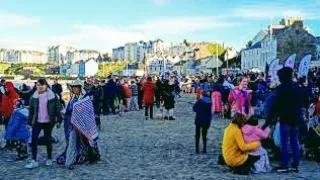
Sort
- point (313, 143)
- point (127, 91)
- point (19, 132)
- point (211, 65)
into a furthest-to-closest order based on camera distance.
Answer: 1. point (211, 65)
2. point (127, 91)
3. point (19, 132)
4. point (313, 143)

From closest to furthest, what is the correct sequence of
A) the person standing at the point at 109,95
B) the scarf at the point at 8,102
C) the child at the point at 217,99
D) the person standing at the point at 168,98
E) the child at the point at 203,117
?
the child at the point at 203,117
the scarf at the point at 8,102
the child at the point at 217,99
the person standing at the point at 168,98
the person standing at the point at 109,95

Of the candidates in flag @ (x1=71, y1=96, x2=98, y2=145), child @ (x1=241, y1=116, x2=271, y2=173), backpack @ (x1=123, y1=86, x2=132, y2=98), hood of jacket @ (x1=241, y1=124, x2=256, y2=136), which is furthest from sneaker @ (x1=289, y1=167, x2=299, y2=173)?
backpack @ (x1=123, y1=86, x2=132, y2=98)

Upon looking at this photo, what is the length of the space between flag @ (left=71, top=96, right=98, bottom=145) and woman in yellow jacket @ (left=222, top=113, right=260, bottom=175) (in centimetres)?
284

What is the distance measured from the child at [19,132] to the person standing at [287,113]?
5385 mm

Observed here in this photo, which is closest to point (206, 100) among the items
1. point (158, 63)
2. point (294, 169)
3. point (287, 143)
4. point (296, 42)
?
point (287, 143)

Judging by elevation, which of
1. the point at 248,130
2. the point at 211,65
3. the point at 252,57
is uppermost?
the point at 252,57

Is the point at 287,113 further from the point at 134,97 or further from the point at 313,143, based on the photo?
the point at 134,97

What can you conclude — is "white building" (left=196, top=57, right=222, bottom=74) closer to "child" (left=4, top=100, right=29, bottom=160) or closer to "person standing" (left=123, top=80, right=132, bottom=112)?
"person standing" (left=123, top=80, right=132, bottom=112)

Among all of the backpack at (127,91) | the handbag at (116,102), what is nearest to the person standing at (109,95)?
the handbag at (116,102)

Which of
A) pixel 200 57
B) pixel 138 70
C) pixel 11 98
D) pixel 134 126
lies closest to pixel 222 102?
pixel 134 126

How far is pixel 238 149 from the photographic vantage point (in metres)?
10.5

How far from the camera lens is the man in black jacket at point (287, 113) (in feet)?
35.0

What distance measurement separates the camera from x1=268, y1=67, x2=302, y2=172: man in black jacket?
10.7 m

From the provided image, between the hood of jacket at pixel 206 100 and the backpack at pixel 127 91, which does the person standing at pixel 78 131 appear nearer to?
the hood of jacket at pixel 206 100
